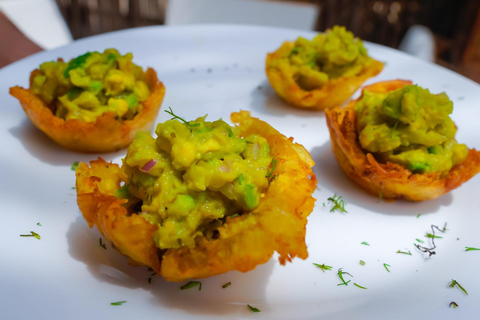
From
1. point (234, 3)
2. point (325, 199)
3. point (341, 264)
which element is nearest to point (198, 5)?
point (234, 3)

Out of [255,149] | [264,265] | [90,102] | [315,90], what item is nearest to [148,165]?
[255,149]

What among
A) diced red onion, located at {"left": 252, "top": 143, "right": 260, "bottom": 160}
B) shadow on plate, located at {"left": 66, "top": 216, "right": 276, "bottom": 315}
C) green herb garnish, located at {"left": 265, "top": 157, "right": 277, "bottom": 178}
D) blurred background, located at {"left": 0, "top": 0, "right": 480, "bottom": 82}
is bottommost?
blurred background, located at {"left": 0, "top": 0, "right": 480, "bottom": 82}

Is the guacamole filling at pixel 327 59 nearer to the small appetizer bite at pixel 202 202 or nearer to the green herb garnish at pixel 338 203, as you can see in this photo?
the green herb garnish at pixel 338 203

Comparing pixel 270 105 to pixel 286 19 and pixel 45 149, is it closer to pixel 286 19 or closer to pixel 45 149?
pixel 45 149

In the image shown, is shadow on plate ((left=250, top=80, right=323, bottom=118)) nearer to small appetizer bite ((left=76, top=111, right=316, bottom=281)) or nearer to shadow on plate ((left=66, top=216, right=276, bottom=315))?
small appetizer bite ((left=76, top=111, right=316, bottom=281))

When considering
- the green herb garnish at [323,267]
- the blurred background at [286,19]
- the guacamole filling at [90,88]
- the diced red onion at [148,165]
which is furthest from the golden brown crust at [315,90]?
the blurred background at [286,19]

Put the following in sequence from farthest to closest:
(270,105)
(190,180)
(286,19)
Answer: (286,19)
(270,105)
(190,180)

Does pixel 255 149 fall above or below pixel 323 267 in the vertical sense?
above

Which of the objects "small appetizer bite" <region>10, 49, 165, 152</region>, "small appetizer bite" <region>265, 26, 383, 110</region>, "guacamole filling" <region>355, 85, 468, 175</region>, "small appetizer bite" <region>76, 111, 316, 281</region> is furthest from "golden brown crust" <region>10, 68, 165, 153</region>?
"guacamole filling" <region>355, 85, 468, 175</region>
